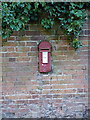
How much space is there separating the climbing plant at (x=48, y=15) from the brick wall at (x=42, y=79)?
0.18 m

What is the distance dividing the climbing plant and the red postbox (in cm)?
31

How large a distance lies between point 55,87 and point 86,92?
22.9 inches

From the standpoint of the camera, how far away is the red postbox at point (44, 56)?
2564mm

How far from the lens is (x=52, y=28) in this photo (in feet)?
8.61

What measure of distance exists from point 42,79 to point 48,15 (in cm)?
114

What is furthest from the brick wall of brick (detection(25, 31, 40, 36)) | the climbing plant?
the climbing plant

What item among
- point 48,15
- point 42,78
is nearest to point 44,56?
point 42,78

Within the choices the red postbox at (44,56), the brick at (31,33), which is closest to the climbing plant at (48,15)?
the brick at (31,33)

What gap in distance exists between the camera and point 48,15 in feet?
8.39

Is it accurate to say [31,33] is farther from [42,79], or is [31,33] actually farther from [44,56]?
[42,79]

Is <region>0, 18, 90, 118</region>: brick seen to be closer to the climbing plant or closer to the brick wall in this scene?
the brick wall

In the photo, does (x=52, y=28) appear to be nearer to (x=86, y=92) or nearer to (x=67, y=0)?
(x=67, y=0)

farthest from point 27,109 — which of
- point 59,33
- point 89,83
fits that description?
point 59,33

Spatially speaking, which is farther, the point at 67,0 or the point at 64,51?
the point at 64,51
